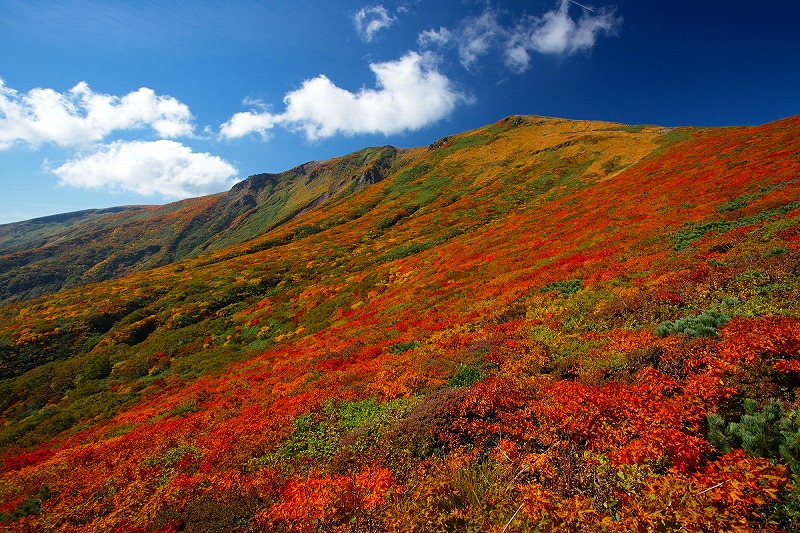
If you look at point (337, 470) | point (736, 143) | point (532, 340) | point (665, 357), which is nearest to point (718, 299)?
point (665, 357)

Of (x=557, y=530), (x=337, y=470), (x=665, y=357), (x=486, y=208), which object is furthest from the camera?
(x=486, y=208)

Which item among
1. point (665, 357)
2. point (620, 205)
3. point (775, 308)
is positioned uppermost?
point (620, 205)

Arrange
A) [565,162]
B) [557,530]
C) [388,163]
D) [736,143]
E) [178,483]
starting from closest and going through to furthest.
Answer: [557,530] < [178,483] < [736,143] < [565,162] < [388,163]

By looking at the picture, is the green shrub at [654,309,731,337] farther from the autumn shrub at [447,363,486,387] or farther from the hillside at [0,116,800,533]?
the autumn shrub at [447,363,486,387]

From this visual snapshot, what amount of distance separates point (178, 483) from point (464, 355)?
11214 millimetres

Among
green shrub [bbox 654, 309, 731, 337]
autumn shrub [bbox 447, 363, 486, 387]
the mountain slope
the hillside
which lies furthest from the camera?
the mountain slope

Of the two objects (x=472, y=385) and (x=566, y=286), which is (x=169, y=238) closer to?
(x=566, y=286)

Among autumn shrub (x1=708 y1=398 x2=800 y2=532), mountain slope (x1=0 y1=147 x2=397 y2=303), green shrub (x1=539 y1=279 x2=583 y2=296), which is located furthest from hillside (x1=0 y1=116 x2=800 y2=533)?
mountain slope (x1=0 y1=147 x2=397 y2=303)

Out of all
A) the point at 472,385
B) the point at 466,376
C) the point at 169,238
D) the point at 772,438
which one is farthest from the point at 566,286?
the point at 169,238

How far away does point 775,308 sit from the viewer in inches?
432

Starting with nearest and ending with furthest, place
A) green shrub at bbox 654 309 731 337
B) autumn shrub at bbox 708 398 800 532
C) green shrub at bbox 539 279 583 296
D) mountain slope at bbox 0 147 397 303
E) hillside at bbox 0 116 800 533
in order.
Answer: autumn shrub at bbox 708 398 800 532 → hillside at bbox 0 116 800 533 → green shrub at bbox 654 309 731 337 → green shrub at bbox 539 279 583 296 → mountain slope at bbox 0 147 397 303

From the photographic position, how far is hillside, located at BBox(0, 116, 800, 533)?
6625mm

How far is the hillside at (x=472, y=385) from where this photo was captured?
662 centimetres

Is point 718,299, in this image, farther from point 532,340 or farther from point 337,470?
point 337,470
